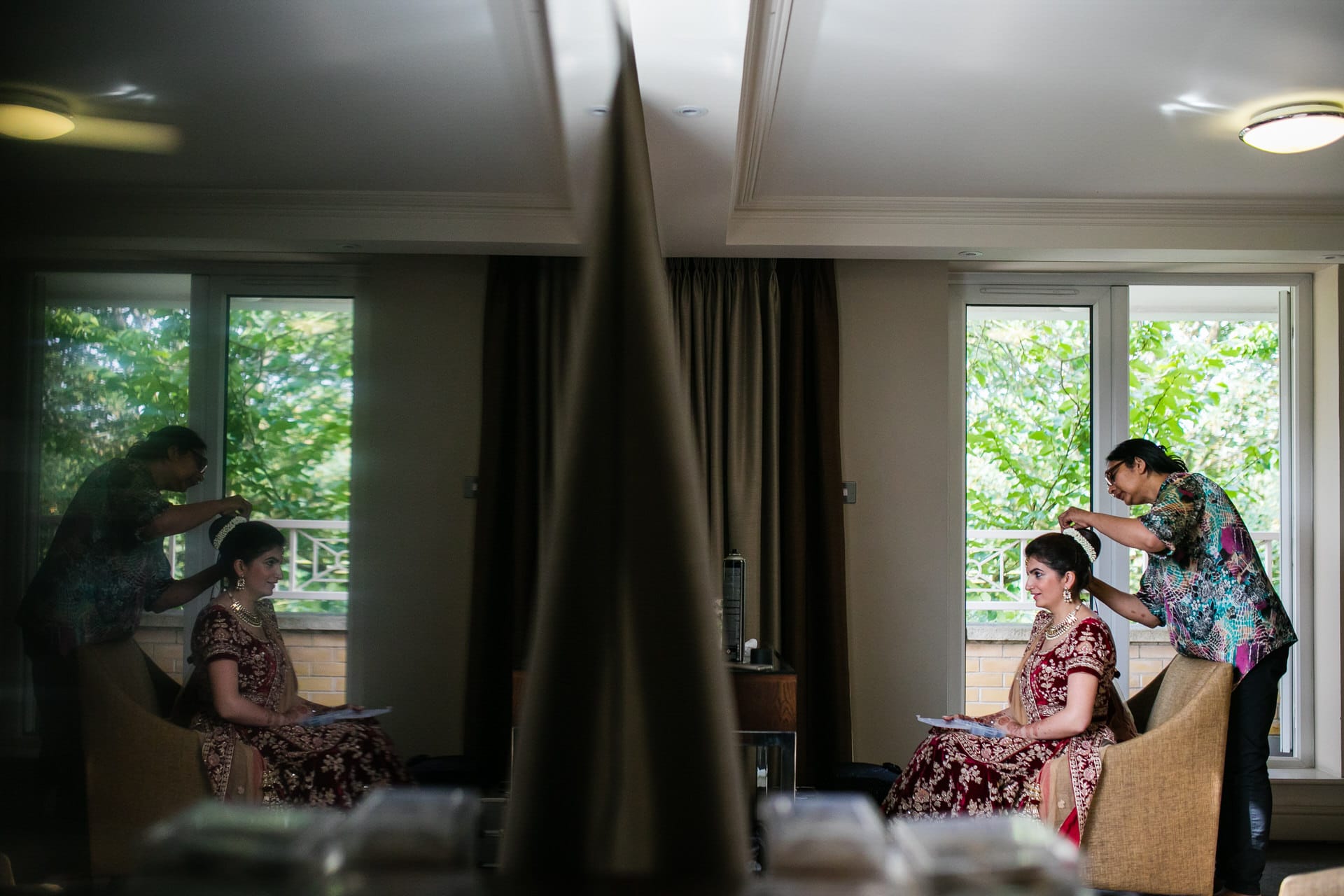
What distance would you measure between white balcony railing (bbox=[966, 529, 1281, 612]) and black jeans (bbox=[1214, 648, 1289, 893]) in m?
0.53

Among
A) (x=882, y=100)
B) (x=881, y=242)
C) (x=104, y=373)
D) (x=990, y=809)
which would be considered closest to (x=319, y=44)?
(x=104, y=373)

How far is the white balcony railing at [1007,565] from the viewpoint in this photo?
211 cm

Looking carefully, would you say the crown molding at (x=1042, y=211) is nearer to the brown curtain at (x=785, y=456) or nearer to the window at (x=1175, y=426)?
the window at (x=1175, y=426)

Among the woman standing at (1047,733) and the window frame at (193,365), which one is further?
the woman standing at (1047,733)

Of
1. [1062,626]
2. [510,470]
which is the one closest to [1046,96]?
[1062,626]

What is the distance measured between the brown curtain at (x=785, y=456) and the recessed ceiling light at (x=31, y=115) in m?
1.95

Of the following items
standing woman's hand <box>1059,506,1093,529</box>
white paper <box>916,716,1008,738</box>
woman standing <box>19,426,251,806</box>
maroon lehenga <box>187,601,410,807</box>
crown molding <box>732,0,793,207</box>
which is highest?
crown molding <box>732,0,793,207</box>

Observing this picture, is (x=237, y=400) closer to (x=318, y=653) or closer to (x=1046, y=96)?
(x=318, y=653)

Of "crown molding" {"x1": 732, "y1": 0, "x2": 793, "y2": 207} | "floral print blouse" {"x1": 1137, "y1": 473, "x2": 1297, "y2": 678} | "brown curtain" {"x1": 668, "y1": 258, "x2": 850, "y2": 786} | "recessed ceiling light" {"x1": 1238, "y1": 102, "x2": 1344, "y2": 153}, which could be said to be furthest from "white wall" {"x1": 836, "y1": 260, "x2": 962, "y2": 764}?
"recessed ceiling light" {"x1": 1238, "y1": 102, "x2": 1344, "y2": 153}

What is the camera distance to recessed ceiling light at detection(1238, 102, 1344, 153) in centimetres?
132

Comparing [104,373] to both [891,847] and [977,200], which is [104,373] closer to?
[891,847]

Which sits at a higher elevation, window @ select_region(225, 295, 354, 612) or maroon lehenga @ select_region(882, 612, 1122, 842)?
window @ select_region(225, 295, 354, 612)

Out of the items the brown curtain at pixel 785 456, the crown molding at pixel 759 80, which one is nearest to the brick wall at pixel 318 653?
the crown molding at pixel 759 80

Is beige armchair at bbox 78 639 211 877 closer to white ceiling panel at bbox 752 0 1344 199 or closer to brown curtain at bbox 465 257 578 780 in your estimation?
brown curtain at bbox 465 257 578 780
